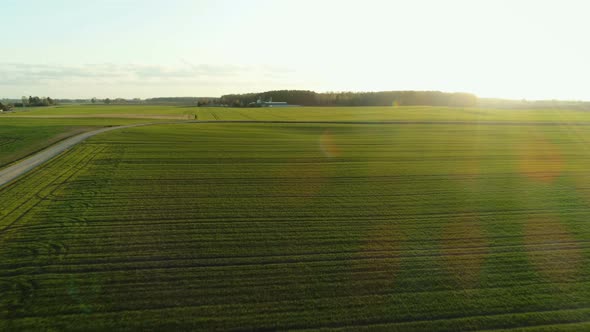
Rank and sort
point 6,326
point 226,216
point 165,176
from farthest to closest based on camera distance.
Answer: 1. point 165,176
2. point 226,216
3. point 6,326

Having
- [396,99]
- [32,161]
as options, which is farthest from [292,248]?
[396,99]

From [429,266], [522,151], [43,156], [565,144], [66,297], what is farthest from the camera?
[565,144]

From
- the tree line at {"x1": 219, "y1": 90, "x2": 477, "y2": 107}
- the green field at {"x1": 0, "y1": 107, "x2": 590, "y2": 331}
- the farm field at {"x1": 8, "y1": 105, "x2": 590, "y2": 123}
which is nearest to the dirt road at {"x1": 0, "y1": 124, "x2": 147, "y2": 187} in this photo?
the green field at {"x1": 0, "y1": 107, "x2": 590, "y2": 331}

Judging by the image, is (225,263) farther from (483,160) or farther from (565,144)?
(565,144)

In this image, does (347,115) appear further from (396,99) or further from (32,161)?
(396,99)

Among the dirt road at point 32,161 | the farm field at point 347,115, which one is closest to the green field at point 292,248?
the dirt road at point 32,161

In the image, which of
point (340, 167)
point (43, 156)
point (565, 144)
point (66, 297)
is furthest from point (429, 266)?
point (565, 144)

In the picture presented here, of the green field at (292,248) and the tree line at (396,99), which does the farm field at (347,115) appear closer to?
the tree line at (396,99)

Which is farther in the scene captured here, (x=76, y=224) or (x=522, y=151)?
(x=522, y=151)

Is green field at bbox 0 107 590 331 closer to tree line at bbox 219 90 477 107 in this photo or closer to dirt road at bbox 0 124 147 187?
dirt road at bbox 0 124 147 187
